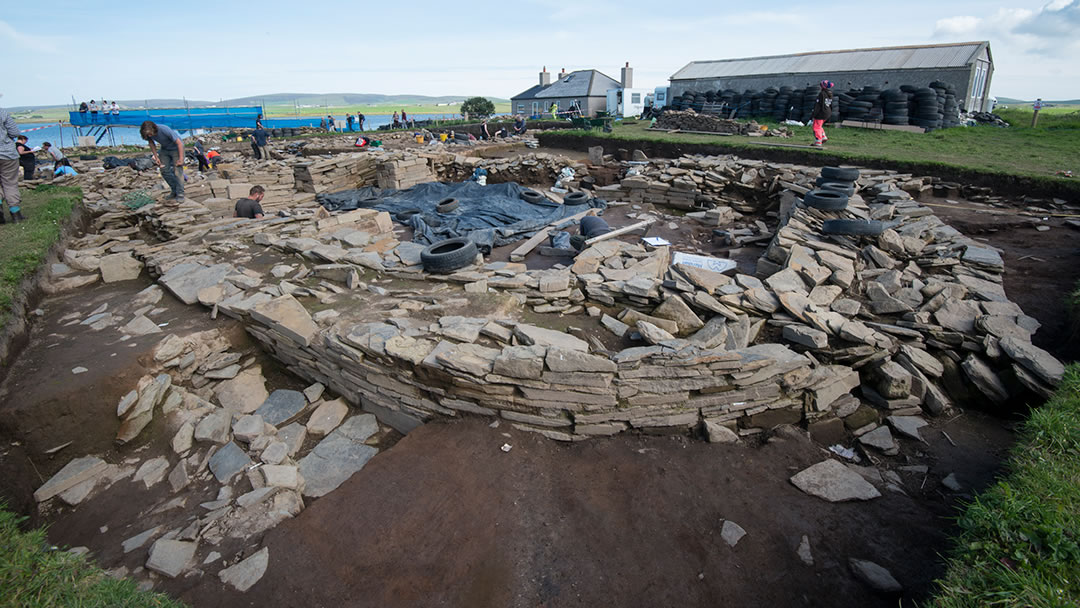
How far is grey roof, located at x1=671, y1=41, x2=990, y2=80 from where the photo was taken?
21.8 m

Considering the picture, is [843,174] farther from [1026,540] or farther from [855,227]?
[1026,540]

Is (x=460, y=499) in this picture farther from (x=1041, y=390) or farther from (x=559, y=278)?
(x=1041, y=390)

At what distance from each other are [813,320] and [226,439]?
5808 millimetres

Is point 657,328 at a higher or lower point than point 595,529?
higher

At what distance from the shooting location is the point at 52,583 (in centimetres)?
217

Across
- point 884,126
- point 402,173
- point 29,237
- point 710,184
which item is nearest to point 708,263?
point 710,184

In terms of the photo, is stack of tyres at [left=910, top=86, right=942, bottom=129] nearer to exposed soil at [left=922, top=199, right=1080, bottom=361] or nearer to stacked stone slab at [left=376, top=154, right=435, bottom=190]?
exposed soil at [left=922, top=199, right=1080, bottom=361]

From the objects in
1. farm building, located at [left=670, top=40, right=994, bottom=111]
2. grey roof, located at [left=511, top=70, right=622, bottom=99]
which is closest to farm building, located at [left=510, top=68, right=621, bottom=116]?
grey roof, located at [left=511, top=70, right=622, bottom=99]

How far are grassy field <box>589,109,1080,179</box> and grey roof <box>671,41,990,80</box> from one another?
462 centimetres

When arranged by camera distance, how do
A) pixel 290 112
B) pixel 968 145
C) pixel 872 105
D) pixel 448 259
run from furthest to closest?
1. pixel 290 112
2. pixel 872 105
3. pixel 968 145
4. pixel 448 259

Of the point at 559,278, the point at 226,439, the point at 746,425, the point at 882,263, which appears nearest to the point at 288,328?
the point at 226,439

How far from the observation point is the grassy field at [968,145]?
A: 10898 mm

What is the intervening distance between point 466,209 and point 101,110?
88.6 ft

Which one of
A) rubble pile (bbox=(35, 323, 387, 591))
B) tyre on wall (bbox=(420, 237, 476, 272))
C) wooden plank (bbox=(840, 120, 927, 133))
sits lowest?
rubble pile (bbox=(35, 323, 387, 591))
